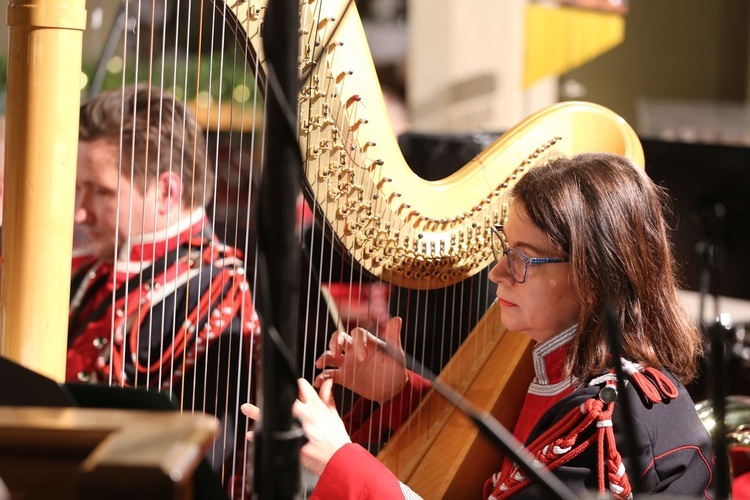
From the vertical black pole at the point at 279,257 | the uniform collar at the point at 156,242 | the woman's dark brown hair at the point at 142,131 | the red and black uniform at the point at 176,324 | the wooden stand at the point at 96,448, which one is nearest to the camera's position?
the wooden stand at the point at 96,448

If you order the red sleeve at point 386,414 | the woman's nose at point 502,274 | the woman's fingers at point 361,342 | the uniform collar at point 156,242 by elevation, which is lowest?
the red sleeve at point 386,414

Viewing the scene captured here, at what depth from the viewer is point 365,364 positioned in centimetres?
162

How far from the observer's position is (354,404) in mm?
1712

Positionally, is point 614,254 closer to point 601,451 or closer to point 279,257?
point 601,451

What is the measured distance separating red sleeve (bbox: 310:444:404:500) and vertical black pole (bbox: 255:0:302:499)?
1.90 feet

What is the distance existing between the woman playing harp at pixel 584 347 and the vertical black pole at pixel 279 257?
506mm

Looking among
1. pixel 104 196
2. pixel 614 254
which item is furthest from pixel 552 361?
pixel 104 196

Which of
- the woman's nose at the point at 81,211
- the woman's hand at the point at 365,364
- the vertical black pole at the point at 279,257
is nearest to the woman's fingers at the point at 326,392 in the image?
the woman's hand at the point at 365,364

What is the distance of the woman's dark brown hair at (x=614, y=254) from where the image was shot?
143 centimetres

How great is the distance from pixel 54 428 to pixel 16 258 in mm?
435

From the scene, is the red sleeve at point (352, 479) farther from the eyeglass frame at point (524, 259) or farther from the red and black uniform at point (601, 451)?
the eyeglass frame at point (524, 259)

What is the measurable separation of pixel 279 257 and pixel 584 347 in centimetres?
77

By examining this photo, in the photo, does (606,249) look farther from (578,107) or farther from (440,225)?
(578,107)

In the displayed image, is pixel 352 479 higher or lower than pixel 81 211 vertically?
lower
